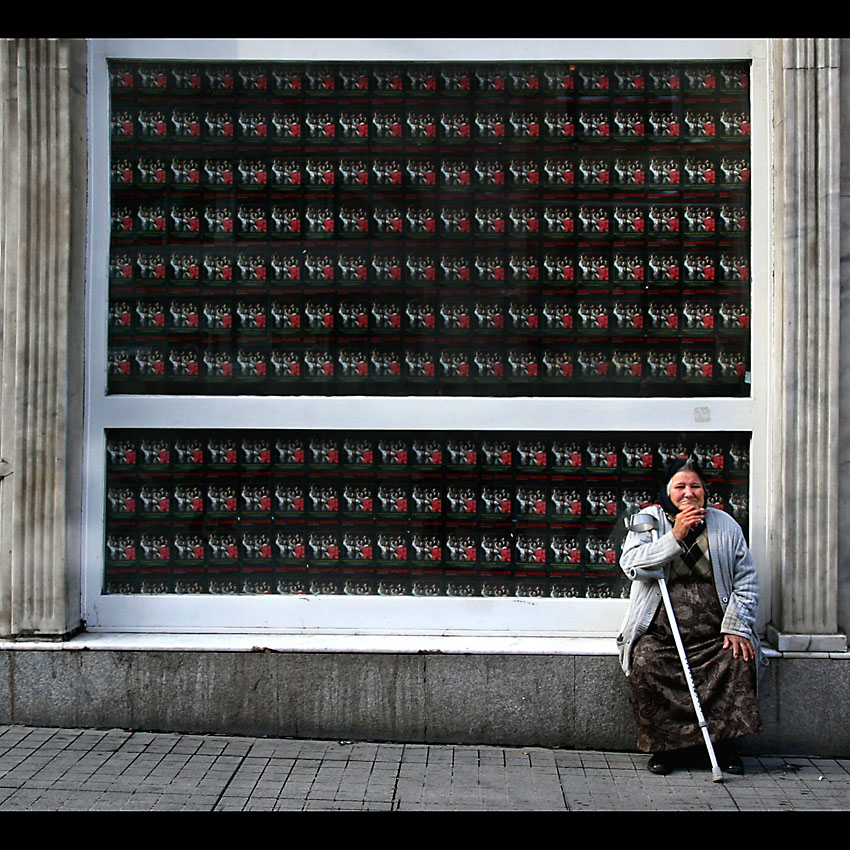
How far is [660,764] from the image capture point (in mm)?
4887

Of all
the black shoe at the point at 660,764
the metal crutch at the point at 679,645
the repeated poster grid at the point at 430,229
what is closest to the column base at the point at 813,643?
the metal crutch at the point at 679,645

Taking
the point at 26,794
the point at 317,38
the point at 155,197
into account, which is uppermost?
the point at 317,38

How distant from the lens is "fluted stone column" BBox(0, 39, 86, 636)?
531 centimetres

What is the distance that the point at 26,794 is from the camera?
4492mm

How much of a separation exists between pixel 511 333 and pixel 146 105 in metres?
2.45

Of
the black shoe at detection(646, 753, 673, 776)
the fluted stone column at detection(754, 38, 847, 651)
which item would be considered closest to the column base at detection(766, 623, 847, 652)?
the fluted stone column at detection(754, 38, 847, 651)

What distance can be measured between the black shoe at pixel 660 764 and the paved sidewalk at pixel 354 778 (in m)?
0.04

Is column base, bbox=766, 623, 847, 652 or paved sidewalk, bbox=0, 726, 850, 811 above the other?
column base, bbox=766, 623, 847, 652

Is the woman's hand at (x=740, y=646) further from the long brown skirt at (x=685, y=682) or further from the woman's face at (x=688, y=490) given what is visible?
the woman's face at (x=688, y=490)

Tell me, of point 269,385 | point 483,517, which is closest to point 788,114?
point 483,517

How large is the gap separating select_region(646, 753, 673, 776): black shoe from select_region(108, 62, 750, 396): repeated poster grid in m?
1.94

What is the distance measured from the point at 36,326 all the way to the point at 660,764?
4.01 m

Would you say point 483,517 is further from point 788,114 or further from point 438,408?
point 788,114

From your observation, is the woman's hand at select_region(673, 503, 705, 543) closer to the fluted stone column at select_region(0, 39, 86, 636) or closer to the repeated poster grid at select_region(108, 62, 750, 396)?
the repeated poster grid at select_region(108, 62, 750, 396)
